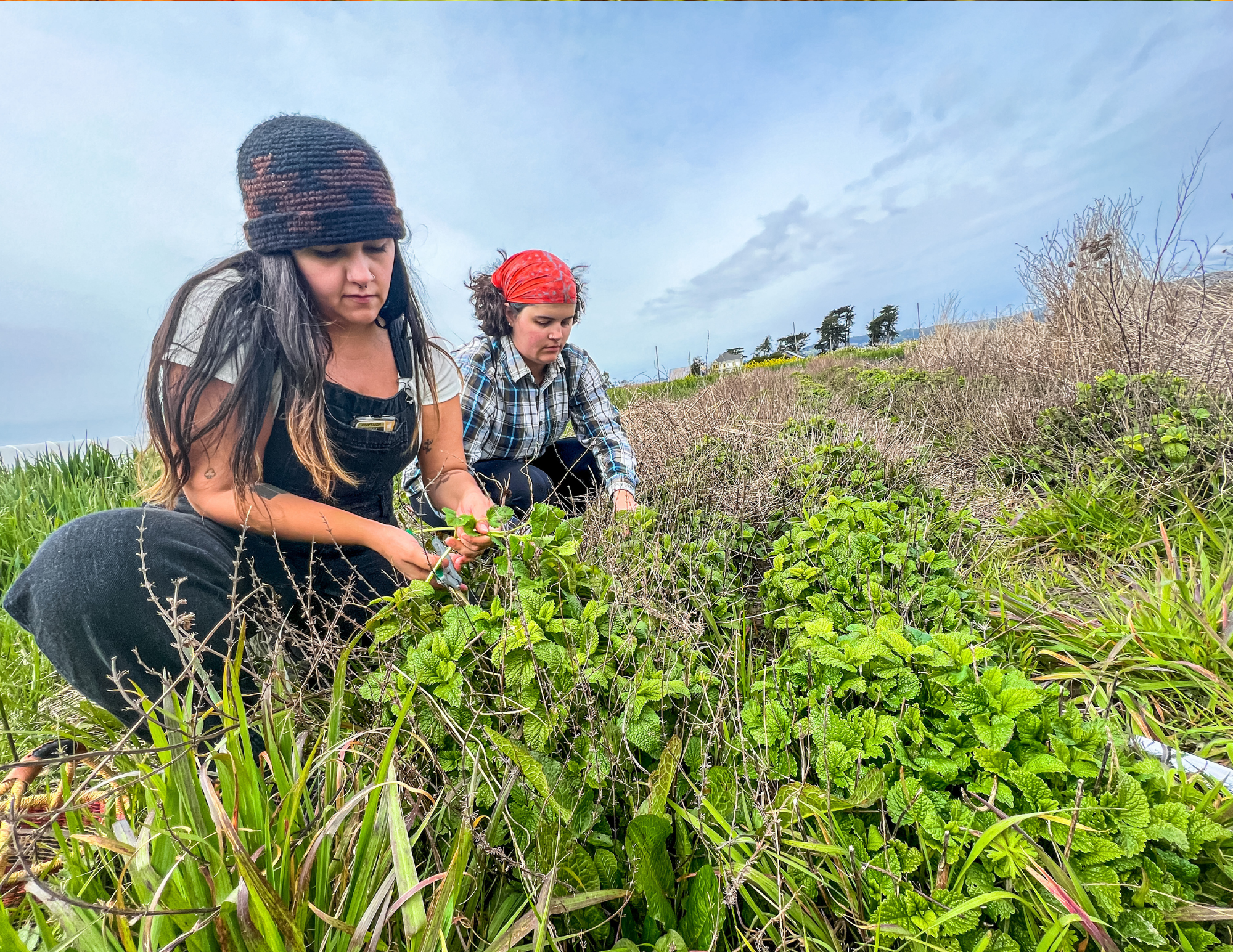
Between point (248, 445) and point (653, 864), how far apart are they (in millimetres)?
1535

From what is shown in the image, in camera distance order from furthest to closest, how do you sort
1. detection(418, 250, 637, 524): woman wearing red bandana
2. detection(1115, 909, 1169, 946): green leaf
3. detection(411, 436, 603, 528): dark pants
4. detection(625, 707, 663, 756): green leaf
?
detection(418, 250, 637, 524): woman wearing red bandana → detection(411, 436, 603, 528): dark pants → detection(625, 707, 663, 756): green leaf → detection(1115, 909, 1169, 946): green leaf

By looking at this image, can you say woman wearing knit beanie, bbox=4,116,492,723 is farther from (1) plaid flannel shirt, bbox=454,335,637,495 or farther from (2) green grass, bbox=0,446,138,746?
(1) plaid flannel shirt, bbox=454,335,637,495

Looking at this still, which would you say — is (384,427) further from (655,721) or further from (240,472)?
(655,721)

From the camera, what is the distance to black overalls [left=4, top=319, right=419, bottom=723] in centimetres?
151

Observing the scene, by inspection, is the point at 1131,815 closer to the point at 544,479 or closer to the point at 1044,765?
the point at 1044,765

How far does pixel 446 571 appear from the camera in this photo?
4.97 feet

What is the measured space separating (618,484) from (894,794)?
2225 millimetres

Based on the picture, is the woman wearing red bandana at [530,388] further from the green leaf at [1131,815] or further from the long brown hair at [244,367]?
the green leaf at [1131,815]

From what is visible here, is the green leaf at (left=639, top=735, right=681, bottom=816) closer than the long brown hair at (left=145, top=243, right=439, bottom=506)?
Yes

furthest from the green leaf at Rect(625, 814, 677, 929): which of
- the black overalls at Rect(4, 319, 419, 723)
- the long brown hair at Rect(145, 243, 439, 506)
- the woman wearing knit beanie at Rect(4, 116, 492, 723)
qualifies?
the long brown hair at Rect(145, 243, 439, 506)

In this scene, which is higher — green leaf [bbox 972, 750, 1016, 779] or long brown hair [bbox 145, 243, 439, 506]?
long brown hair [bbox 145, 243, 439, 506]

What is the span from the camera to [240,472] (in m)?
1.66

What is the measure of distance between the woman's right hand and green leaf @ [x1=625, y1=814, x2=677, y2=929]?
2.49 feet

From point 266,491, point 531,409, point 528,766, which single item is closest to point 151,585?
point 266,491
